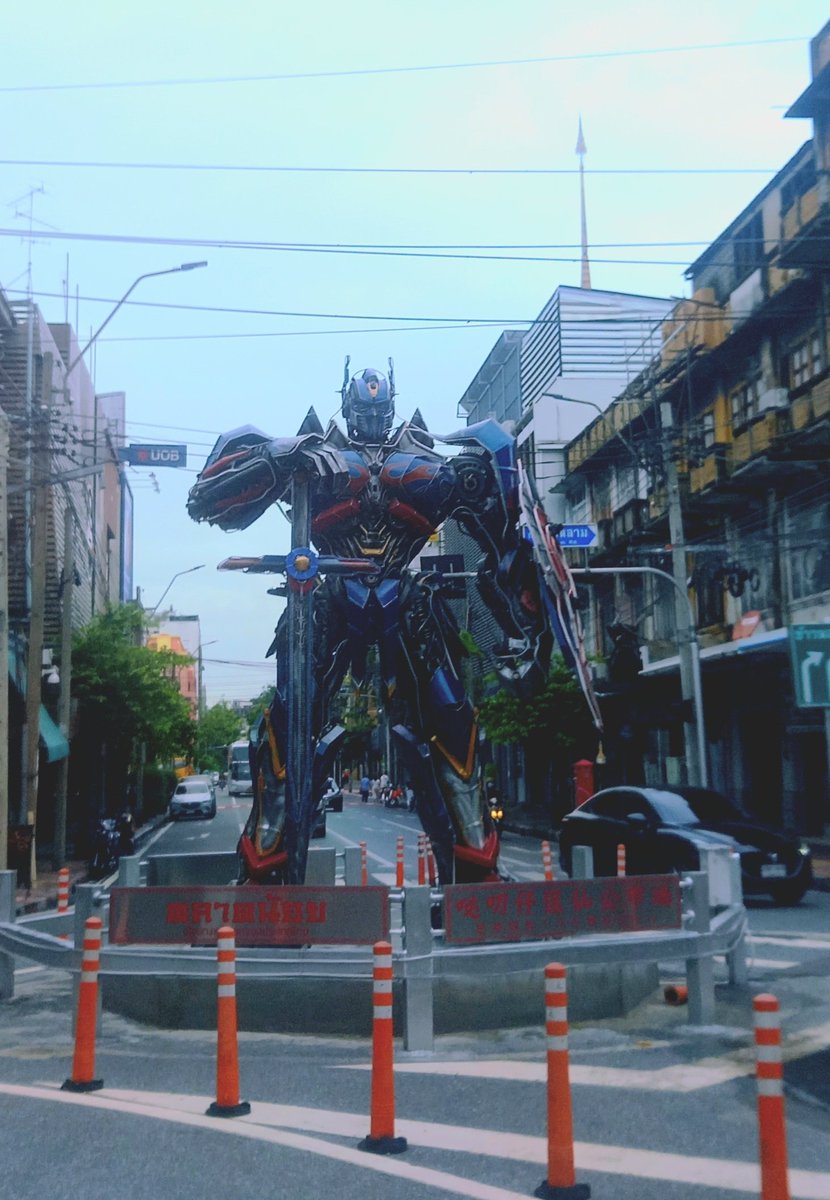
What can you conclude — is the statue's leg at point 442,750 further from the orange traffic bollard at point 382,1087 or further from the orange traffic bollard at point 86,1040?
the orange traffic bollard at point 382,1087

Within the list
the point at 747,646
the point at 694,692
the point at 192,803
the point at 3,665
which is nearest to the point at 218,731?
the point at 192,803

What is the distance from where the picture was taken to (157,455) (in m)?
18.9

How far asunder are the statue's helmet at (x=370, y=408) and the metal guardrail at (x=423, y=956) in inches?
151

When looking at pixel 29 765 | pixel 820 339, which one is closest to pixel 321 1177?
pixel 29 765

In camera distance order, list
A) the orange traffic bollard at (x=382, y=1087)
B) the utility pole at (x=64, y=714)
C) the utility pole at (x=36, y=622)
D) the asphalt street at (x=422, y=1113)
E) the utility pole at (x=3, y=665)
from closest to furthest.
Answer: the asphalt street at (x=422, y=1113) < the orange traffic bollard at (x=382, y=1087) < the utility pole at (x=3, y=665) < the utility pole at (x=36, y=622) < the utility pole at (x=64, y=714)

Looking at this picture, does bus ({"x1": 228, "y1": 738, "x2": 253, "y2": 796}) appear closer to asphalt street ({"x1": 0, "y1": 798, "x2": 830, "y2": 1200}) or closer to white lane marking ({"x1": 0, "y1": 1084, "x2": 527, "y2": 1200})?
asphalt street ({"x1": 0, "y1": 798, "x2": 830, "y2": 1200})

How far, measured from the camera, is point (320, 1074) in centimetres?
761

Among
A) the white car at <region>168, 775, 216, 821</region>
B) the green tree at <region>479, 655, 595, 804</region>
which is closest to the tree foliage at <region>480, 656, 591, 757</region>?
the green tree at <region>479, 655, 595, 804</region>

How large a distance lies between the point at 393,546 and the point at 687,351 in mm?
22271

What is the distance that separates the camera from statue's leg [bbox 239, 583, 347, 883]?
10305 millimetres

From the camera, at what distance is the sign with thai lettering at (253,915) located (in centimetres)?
841

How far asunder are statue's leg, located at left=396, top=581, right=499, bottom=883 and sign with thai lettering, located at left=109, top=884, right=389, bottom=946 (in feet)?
6.80

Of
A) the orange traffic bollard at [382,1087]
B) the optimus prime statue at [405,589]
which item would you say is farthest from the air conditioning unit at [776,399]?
the orange traffic bollard at [382,1087]

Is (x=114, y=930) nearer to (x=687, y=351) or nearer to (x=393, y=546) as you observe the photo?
(x=393, y=546)
